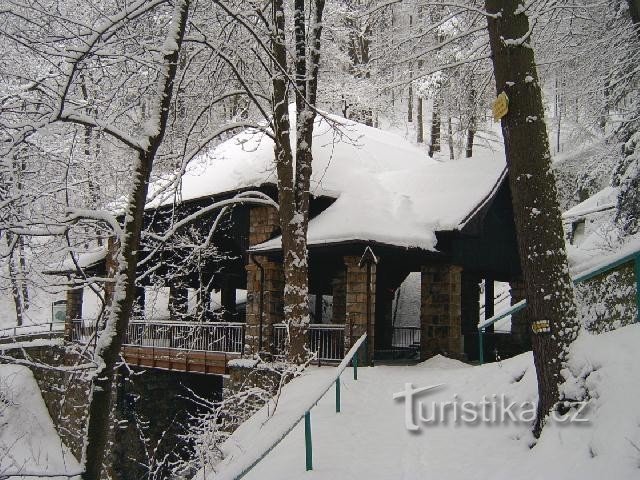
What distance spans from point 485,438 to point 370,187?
10.5 metres

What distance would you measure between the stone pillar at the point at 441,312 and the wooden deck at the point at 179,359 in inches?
191

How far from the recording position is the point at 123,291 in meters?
5.95

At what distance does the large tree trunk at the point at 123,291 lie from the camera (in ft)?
18.9

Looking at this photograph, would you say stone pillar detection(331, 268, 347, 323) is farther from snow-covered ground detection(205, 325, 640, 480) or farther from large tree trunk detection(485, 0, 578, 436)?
large tree trunk detection(485, 0, 578, 436)

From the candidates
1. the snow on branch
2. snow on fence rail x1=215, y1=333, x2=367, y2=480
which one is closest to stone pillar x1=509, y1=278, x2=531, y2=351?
the snow on branch

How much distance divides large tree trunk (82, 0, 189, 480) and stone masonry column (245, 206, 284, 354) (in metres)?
8.07

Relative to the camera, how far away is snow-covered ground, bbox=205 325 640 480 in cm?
445

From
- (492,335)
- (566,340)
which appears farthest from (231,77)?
(492,335)

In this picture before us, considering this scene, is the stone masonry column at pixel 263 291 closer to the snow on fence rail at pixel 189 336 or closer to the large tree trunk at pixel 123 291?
the snow on fence rail at pixel 189 336

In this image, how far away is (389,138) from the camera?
23.5 metres

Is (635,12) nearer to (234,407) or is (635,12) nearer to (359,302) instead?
(359,302)

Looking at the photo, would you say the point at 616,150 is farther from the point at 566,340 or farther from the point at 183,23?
the point at 183,23

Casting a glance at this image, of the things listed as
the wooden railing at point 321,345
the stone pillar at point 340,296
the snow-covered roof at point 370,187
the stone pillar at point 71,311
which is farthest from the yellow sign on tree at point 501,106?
the stone pillar at point 71,311

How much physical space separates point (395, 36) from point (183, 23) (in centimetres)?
449
